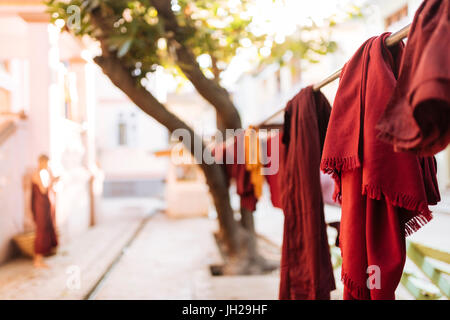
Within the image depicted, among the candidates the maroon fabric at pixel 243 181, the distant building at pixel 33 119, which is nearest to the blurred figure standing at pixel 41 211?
the distant building at pixel 33 119

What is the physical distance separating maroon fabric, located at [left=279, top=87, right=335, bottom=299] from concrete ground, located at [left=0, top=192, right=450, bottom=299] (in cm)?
73

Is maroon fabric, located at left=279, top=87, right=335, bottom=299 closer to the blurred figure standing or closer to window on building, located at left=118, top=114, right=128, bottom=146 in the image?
the blurred figure standing

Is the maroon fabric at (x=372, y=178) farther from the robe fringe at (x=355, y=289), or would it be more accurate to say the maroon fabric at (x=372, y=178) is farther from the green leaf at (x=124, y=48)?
the green leaf at (x=124, y=48)

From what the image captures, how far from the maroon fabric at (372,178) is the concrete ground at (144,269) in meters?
0.89

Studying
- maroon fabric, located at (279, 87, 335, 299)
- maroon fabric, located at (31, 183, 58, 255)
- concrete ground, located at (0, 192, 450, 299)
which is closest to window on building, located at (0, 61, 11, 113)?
maroon fabric, located at (31, 183, 58, 255)

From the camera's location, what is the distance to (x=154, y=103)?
384 centimetres

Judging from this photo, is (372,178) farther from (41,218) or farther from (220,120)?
(41,218)

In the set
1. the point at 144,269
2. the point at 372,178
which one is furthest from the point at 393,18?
the point at 372,178

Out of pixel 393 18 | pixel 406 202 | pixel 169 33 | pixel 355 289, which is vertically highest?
pixel 393 18

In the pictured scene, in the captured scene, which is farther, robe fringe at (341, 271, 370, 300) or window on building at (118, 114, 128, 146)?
window on building at (118, 114, 128, 146)

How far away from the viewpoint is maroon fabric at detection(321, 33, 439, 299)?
126 centimetres

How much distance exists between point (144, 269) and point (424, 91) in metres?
5.83

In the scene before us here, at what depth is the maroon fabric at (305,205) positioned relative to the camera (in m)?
2.06

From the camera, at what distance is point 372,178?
129cm
